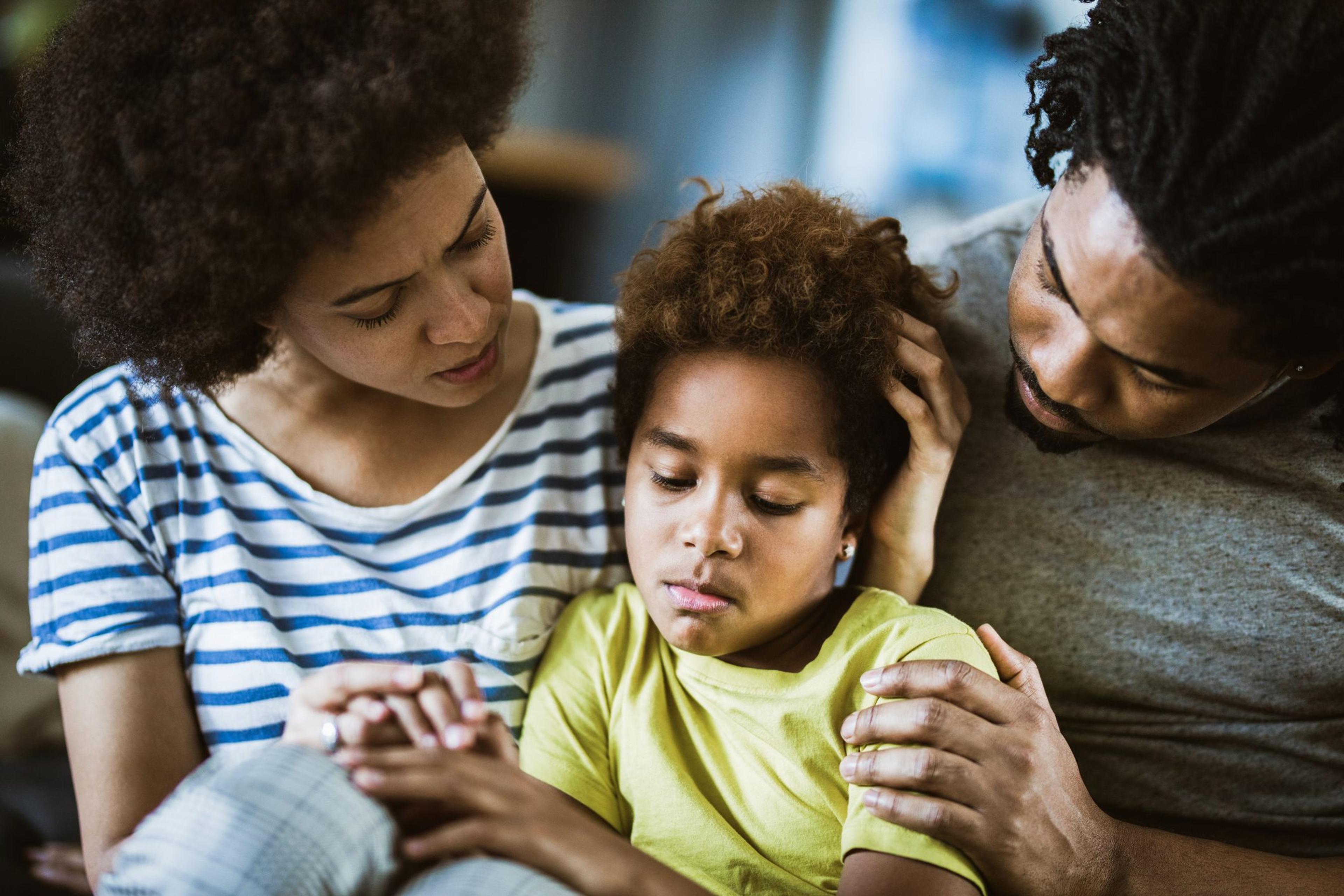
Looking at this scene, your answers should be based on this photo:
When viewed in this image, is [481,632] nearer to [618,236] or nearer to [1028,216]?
[1028,216]

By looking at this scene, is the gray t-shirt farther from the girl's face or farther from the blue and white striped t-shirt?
the blue and white striped t-shirt

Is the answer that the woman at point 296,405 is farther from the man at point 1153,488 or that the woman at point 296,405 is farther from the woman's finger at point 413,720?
the man at point 1153,488

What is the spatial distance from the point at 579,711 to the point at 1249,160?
87cm

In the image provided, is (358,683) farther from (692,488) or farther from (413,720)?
(692,488)

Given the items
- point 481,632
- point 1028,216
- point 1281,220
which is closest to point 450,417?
point 481,632

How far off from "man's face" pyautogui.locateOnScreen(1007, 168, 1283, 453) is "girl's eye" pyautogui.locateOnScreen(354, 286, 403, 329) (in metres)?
0.63

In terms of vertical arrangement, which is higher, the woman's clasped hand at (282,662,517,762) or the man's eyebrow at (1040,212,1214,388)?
the man's eyebrow at (1040,212,1214,388)

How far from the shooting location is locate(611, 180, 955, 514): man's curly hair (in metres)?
1.18

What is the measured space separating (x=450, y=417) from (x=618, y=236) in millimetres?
A: 3115

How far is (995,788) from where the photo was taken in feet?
3.34

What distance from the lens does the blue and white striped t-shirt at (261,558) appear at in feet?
3.98

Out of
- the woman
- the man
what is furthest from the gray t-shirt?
Answer: the woman

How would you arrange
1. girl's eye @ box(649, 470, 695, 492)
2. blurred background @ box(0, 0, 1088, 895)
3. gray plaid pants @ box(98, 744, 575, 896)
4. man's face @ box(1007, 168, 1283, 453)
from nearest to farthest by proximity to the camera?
1. gray plaid pants @ box(98, 744, 575, 896)
2. man's face @ box(1007, 168, 1283, 453)
3. girl's eye @ box(649, 470, 695, 492)
4. blurred background @ box(0, 0, 1088, 895)

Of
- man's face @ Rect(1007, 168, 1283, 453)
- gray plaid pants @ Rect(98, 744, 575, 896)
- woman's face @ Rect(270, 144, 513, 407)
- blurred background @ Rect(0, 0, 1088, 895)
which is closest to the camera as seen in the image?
gray plaid pants @ Rect(98, 744, 575, 896)
